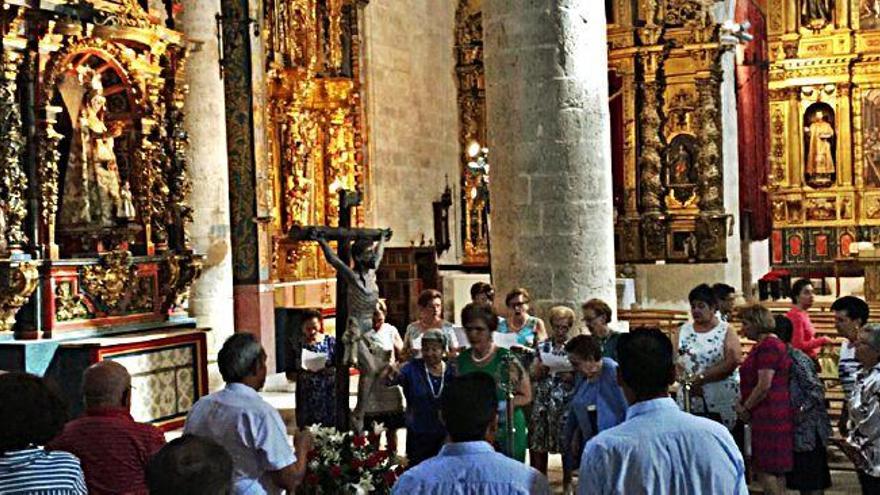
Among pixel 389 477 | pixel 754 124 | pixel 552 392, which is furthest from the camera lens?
pixel 754 124

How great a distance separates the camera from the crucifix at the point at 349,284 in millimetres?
6570

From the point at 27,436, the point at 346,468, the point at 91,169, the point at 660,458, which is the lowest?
the point at 346,468

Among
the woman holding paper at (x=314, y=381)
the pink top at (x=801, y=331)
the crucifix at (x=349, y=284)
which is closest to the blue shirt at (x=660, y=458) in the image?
the crucifix at (x=349, y=284)

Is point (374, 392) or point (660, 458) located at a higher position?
point (660, 458)

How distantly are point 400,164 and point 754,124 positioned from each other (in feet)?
24.3

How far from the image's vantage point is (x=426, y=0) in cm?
2272

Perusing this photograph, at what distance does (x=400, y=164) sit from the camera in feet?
70.7

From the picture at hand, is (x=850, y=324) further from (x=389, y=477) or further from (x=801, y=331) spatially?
(x=389, y=477)

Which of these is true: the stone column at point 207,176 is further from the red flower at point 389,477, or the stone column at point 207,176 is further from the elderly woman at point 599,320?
the red flower at point 389,477

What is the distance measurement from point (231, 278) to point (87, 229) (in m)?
2.99

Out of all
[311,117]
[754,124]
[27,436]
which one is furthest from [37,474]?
[754,124]

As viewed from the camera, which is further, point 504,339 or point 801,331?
point 801,331

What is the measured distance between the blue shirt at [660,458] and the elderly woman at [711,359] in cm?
408

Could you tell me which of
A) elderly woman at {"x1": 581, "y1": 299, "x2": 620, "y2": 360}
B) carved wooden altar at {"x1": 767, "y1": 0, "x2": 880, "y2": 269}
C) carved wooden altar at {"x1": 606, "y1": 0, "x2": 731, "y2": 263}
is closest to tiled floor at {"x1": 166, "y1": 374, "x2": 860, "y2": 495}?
elderly woman at {"x1": 581, "y1": 299, "x2": 620, "y2": 360}
